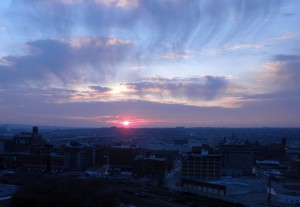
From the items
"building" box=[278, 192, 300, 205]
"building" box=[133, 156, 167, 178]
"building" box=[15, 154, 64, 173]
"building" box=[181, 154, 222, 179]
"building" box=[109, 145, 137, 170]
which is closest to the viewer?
"building" box=[278, 192, 300, 205]

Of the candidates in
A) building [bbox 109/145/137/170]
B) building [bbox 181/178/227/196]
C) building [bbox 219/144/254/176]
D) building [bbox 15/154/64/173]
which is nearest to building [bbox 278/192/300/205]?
building [bbox 181/178/227/196]

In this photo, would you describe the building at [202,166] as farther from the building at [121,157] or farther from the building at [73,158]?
the building at [73,158]

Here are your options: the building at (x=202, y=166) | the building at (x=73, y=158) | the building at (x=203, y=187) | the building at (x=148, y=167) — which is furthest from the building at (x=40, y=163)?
the building at (x=203, y=187)

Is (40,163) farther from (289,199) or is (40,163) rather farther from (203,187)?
(289,199)

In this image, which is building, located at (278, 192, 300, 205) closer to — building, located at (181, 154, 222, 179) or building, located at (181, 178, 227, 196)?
building, located at (181, 178, 227, 196)

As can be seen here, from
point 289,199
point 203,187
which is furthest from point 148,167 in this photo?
point 289,199

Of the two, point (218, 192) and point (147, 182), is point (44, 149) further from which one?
point (218, 192)
